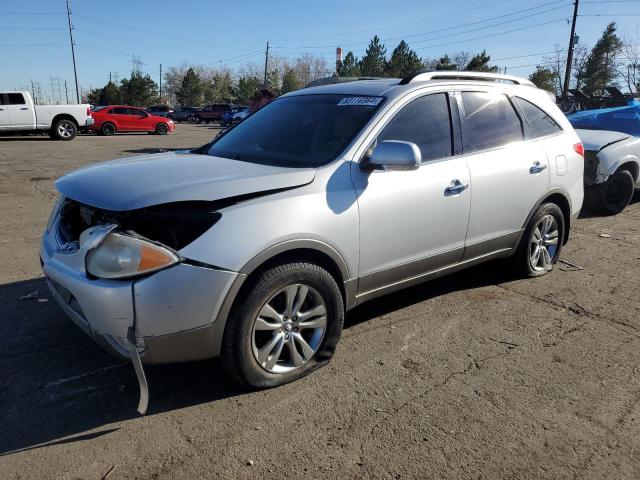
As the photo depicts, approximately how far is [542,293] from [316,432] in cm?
290

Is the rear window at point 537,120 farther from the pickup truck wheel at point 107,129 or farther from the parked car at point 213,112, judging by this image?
the parked car at point 213,112

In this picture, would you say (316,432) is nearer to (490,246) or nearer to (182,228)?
(182,228)

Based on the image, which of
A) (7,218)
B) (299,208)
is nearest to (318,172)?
(299,208)

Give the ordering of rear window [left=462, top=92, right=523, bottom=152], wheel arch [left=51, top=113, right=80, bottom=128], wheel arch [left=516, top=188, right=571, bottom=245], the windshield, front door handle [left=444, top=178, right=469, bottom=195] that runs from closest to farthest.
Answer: the windshield, front door handle [left=444, top=178, right=469, bottom=195], rear window [left=462, top=92, right=523, bottom=152], wheel arch [left=516, top=188, right=571, bottom=245], wheel arch [left=51, top=113, right=80, bottom=128]

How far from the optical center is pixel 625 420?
2.84 metres

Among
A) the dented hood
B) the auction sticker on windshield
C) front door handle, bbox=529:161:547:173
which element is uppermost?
the auction sticker on windshield

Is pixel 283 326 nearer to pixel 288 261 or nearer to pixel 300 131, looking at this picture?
pixel 288 261

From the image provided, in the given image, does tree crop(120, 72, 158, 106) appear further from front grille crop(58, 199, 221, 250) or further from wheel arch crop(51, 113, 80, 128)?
front grille crop(58, 199, 221, 250)

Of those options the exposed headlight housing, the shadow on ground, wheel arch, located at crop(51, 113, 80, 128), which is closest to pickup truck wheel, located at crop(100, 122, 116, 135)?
wheel arch, located at crop(51, 113, 80, 128)

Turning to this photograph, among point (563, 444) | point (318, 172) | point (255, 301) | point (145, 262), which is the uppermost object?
point (318, 172)

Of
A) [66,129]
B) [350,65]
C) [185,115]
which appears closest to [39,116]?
[66,129]

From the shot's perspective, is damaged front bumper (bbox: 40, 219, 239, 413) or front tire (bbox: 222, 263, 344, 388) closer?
damaged front bumper (bbox: 40, 219, 239, 413)

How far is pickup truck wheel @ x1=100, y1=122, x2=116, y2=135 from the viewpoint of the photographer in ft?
84.9

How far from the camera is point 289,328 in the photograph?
305cm
